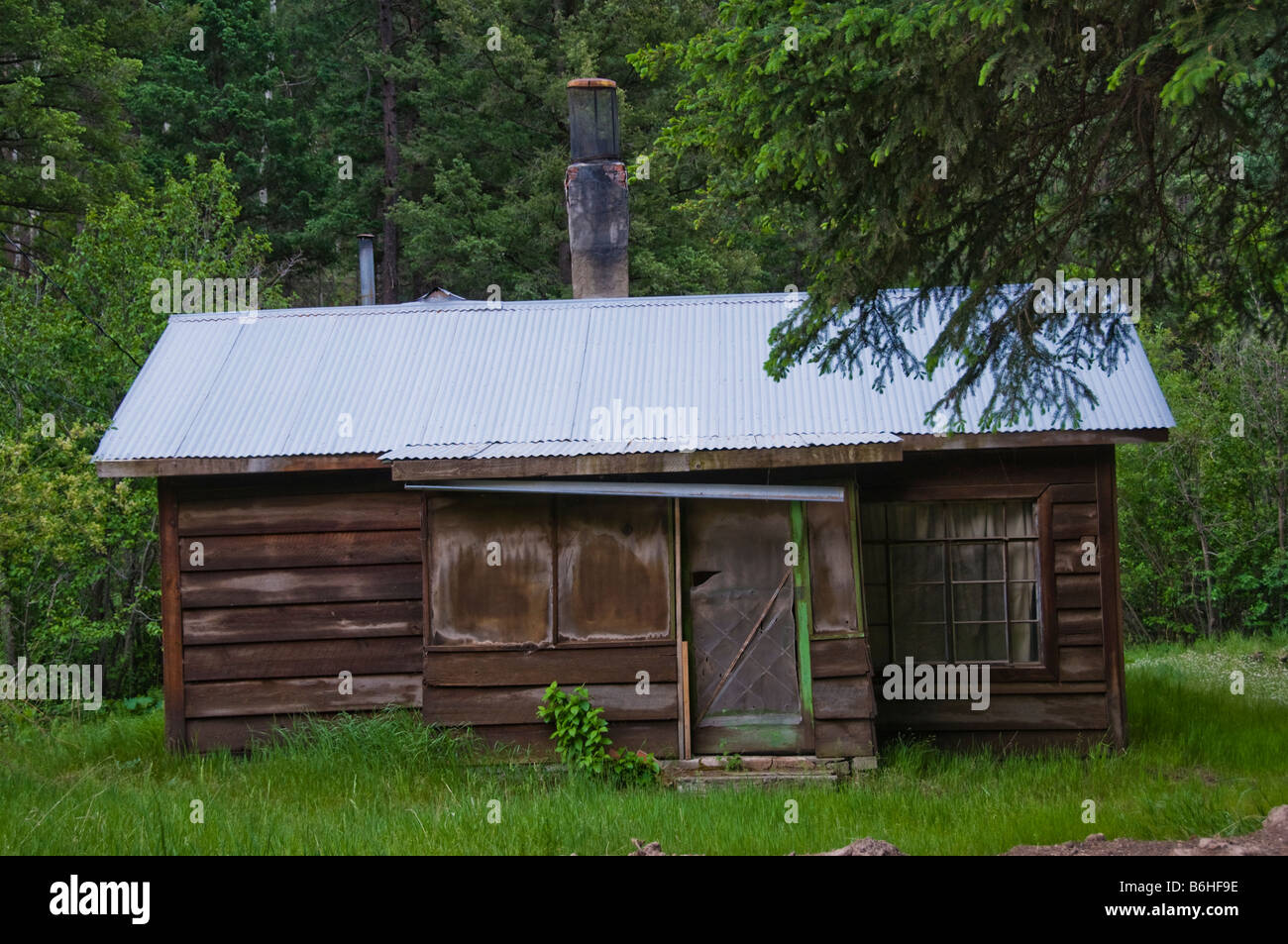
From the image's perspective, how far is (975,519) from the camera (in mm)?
10391

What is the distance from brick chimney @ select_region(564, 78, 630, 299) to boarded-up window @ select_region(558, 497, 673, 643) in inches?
156

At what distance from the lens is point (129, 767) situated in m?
9.67

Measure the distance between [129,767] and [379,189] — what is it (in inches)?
830

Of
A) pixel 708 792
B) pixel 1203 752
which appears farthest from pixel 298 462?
pixel 1203 752

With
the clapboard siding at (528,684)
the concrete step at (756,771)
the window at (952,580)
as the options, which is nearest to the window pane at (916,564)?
the window at (952,580)

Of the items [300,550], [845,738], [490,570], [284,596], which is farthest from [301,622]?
[845,738]

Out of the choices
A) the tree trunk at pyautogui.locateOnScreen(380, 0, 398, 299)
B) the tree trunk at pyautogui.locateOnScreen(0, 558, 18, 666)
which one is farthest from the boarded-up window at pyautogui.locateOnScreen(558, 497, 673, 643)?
the tree trunk at pyautogui.locateOnScreen(380, 0, 398, 299)

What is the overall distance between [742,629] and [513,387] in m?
3.00

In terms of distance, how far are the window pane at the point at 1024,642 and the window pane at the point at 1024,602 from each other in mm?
84

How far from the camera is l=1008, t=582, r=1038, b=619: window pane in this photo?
405 inches

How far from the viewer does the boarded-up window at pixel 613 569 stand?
31.3ft

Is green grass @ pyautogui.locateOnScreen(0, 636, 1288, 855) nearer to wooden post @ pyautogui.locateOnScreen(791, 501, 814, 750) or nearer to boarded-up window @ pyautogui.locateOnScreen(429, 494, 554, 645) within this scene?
wooden post @ pyautogui.locateOnScreen(791, 501, 814, 750)

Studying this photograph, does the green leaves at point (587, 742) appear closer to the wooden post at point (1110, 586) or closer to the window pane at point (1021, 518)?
the window pane at point (1021, 518)

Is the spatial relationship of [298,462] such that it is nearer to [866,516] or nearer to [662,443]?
[662,443]
